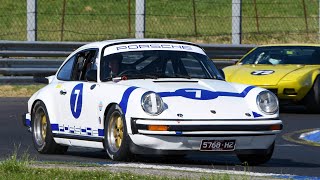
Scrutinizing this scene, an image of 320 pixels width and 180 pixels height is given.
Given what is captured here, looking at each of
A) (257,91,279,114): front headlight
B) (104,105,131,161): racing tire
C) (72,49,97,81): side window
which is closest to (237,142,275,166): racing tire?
(257,91,279,114): front headlight

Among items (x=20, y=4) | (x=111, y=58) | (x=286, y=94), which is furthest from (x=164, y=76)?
(x=20, y=4)

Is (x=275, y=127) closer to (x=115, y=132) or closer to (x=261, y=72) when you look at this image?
(x=115, y=132)

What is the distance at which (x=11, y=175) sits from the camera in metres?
9.39

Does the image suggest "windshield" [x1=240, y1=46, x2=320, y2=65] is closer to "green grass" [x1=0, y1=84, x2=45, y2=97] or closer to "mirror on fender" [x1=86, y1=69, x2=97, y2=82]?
"green grass" [x1=0, y1=84, x2=45, y2=97]

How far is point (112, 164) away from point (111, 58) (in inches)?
76.2

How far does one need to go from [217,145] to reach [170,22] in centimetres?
2509

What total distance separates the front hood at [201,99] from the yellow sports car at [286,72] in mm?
7269

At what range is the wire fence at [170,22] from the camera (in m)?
32.5

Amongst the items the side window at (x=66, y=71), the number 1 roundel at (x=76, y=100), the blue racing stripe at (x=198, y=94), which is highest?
the side window at (x=66, y=71)

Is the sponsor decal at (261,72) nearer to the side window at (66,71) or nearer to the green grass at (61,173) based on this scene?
the side window at (66,71)

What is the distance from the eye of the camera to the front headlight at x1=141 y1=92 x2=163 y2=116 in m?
10.8

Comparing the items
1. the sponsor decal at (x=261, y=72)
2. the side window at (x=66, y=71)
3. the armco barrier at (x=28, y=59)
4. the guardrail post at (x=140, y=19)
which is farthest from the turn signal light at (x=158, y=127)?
the guardrail post at (x=140, y=19)

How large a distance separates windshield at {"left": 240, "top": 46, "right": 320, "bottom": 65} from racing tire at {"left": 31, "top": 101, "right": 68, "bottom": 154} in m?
7.87

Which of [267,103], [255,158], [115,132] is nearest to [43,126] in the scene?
[115,132]
